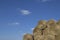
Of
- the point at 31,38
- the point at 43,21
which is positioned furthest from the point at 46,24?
the point at 31,38

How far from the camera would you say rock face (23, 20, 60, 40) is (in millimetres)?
69562

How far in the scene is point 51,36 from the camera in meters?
69.6

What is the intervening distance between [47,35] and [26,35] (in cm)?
1083

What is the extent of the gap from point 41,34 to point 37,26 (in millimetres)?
3978

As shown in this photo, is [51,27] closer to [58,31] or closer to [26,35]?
[58,31]

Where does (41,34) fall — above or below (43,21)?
below

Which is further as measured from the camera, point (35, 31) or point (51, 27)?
point (35, 31)

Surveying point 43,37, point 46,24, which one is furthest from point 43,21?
point 43,37

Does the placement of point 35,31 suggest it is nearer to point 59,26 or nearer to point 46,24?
point 46,24

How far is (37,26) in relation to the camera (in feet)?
249

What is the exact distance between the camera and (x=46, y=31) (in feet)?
233

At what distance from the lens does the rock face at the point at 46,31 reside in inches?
2739

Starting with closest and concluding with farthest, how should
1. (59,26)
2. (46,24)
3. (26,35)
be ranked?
1. (59,26)
2. (46,24)
3. (26,35)

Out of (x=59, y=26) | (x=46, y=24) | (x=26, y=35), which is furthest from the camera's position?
(x=26, y=35)
